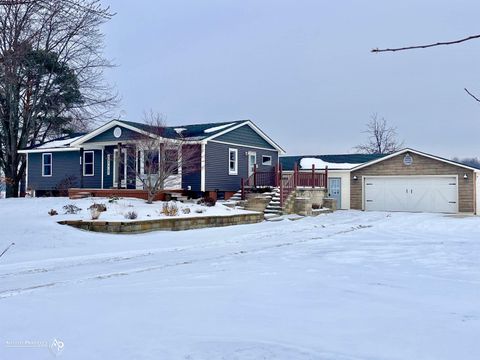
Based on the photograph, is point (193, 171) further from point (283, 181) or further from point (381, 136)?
point (381, 136)

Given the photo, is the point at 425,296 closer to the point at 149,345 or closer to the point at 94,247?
the point at 149,345

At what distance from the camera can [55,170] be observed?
27.4 m

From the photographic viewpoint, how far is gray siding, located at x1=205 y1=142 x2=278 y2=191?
23891mm

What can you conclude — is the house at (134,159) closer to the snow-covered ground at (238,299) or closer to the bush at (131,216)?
the bush at (131,216)

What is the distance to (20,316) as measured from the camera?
561 centimetres

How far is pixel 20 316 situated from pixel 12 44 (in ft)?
24.6

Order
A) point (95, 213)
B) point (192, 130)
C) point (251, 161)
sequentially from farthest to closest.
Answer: point (251, 161), point (192, 130), point (95, 213)

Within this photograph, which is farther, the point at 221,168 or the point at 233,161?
the point at 233,161

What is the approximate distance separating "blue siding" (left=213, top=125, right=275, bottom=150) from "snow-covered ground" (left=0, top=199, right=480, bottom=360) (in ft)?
42.7

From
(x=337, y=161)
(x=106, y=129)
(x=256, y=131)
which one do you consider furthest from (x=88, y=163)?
(x=337, y=161)

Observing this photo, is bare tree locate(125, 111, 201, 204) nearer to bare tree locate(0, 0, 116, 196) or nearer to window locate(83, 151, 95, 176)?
window locate(83, 151, 95, 176)

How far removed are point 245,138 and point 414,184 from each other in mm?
9873

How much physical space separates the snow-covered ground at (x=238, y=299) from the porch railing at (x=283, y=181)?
11104 millimetres

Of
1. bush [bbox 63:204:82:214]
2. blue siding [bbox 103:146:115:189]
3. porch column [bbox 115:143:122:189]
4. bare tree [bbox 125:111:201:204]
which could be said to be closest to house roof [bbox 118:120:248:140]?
bare tree [bbox 125:111:201:204]
